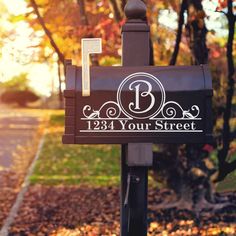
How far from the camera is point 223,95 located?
785 cm

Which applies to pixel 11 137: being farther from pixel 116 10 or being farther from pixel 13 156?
pixel 116 10

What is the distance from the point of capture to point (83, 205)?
27.4 ft

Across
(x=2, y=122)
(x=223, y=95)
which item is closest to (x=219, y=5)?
(x=223, y=95)

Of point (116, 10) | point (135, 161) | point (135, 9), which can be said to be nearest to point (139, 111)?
point (135, 161)

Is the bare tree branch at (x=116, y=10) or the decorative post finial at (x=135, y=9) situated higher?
the bare tree branch at (x=116, y=10)

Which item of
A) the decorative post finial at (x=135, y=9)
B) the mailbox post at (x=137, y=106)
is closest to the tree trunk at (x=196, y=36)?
the decorative post finial at (x=135, y=9)

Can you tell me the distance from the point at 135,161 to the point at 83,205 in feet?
17.3

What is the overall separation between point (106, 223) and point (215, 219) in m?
1.54

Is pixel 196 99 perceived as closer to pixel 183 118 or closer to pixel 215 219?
pixel 183 118

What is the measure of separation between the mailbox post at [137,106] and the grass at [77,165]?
704 cm

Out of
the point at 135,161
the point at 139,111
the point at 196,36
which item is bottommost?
the point at 135,161

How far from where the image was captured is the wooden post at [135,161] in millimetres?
3285

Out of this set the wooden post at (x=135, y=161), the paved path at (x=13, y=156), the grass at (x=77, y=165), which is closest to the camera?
the wooden post at (x=135, y=161)

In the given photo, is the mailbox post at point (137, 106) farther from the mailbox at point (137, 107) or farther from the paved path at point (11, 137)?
the paved path at point (11, 137)
